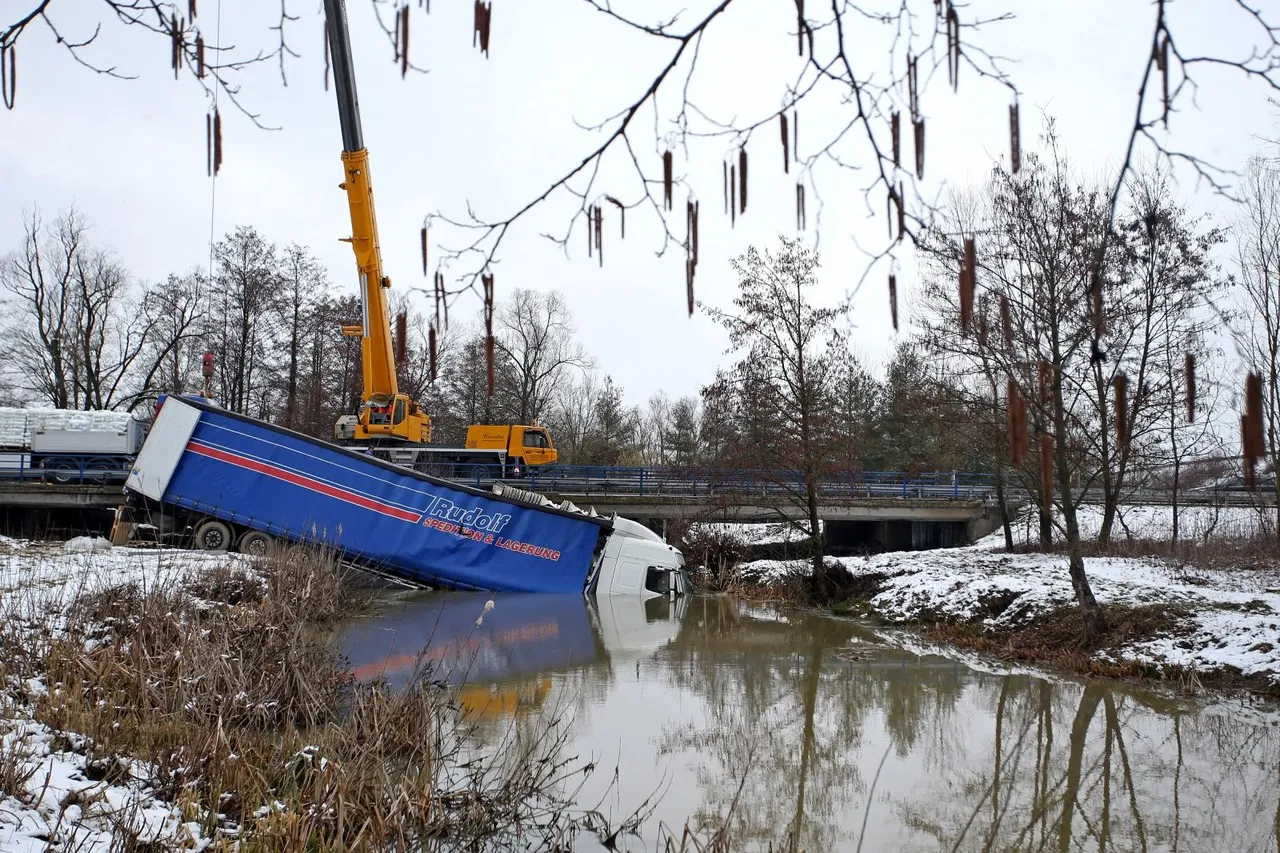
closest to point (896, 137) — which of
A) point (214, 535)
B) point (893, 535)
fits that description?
point (214, 535)

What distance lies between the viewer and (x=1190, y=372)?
1821mm

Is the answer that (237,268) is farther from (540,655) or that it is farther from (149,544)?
(540,655)

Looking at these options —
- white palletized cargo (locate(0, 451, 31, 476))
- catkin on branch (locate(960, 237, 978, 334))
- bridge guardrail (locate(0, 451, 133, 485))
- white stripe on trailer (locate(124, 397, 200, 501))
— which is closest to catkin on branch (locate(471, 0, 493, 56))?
catkin on branch (locate(960, 237, 978, 334))

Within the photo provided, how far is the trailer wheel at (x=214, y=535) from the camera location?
55.2 feet

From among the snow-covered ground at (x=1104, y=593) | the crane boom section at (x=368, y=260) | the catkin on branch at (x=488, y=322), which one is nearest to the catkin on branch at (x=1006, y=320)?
the catkin on branch at (x=488, y=322)

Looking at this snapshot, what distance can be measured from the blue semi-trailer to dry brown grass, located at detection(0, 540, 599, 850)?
29.2 feet

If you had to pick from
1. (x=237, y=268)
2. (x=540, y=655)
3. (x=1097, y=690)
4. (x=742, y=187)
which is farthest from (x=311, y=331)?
(x=742, y=187)

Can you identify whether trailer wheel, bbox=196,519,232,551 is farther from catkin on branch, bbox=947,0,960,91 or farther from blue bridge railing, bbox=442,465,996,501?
catkin on branch, bbox=947,0,960,91

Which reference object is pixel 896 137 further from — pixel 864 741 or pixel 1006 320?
pixel 864 741

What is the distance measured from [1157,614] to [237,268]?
2986cm

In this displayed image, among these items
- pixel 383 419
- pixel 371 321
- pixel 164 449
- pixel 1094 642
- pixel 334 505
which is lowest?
pixel 1094 642

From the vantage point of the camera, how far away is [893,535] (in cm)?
3130

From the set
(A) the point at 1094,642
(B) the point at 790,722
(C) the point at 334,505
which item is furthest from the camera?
(C) the point at 334,505

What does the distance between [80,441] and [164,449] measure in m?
11.8
